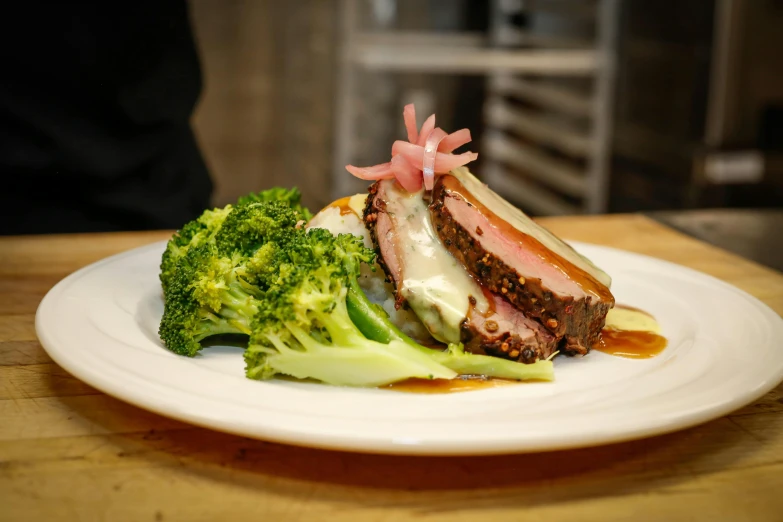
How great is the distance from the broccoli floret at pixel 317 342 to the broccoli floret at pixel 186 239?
42 cm

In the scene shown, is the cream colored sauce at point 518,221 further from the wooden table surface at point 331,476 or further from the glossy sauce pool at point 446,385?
the wooden table surface at point 331,476

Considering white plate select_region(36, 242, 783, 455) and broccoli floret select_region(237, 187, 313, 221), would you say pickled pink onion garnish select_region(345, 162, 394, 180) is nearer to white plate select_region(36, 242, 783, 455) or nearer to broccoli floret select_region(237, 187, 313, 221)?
broccoli floret select_region(237, 187, 313, 221)

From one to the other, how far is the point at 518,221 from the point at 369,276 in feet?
1.36

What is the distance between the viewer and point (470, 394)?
163 cm

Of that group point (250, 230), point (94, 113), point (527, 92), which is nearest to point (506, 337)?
point (250, 230)

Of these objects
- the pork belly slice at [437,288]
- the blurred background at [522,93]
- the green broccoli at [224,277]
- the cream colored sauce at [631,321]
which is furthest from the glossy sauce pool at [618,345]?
the blurred background at [522,93]

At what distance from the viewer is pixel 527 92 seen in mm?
6590

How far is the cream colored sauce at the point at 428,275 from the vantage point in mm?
1805

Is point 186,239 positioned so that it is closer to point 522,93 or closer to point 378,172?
point 378,172

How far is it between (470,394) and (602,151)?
452 cm

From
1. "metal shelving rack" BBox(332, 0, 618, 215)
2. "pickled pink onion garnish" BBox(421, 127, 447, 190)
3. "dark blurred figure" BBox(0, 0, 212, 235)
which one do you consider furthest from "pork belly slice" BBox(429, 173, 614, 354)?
"metal shelving rack" BBox(332, 0, 618, 215)

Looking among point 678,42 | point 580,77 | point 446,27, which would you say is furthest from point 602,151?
point 446,27

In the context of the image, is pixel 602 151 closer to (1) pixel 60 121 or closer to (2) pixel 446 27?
(2) pixel 446 27

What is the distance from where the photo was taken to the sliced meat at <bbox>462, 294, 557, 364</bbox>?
178cm
